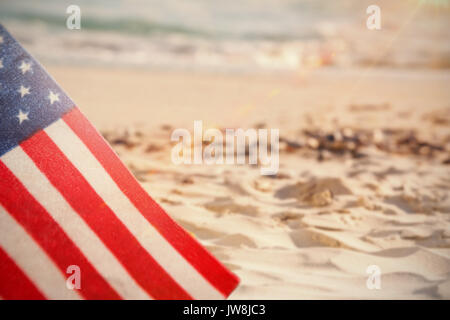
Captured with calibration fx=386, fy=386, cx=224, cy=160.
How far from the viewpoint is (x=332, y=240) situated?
2193mm

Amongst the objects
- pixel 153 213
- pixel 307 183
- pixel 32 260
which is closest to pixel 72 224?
pixel 32 260

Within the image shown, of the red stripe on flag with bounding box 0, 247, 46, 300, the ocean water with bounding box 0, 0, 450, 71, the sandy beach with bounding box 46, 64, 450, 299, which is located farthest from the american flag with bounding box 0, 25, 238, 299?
the ocean water with bounding box 0, 0, 450, 71

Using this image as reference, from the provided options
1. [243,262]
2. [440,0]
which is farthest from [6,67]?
[440,0]

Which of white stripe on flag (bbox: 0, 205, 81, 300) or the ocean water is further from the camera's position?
the ocean water

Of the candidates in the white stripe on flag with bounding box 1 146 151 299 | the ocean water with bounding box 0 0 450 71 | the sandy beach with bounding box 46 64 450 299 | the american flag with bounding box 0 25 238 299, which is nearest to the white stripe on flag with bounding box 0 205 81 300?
the american flag with bounding box 0 25 238 299

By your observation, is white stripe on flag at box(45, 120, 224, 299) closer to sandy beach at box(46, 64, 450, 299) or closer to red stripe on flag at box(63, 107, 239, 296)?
red stripe on flag at box(63, 107, 239, 296)

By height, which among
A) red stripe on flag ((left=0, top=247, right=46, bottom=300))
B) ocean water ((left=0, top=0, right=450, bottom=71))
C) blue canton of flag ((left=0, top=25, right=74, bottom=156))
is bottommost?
red stripe on flag ((left=0, top=247, right=46, bottom=300))

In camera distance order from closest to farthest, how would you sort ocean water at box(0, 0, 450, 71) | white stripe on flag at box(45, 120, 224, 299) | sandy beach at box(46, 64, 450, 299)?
white stripe on flag at box(45, 120, 224, 299)
sandy beach at box(46, 64, 450, 299)
ocean water at box(0, 0, 450, 71)

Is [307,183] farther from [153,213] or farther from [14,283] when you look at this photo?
[14,283]

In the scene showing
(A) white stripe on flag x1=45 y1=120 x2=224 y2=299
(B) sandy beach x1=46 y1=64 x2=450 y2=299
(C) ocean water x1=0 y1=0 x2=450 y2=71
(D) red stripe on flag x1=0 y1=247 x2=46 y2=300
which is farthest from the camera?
(C) ocean water x1=0 y1=0 x2=450 y2=71

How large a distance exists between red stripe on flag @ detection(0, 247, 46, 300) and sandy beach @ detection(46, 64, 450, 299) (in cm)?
82

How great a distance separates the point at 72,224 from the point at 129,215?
8.7 inches

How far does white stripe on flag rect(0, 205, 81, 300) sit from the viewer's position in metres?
1.43

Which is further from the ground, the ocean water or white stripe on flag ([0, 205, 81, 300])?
the ocean water
